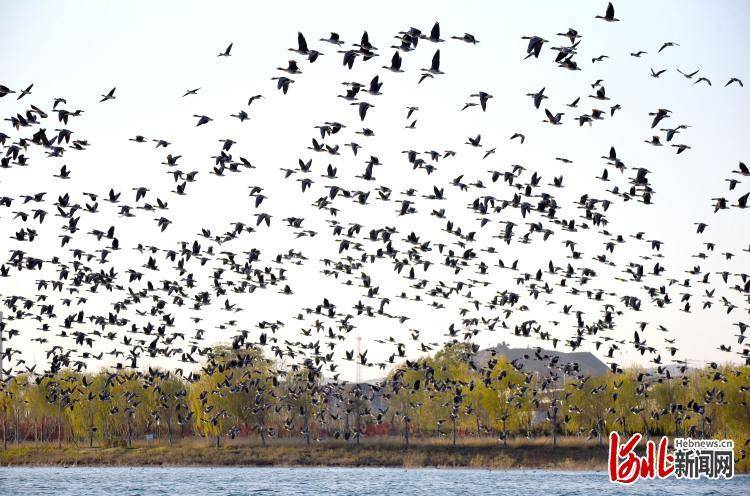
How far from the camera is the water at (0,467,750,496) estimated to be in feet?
245

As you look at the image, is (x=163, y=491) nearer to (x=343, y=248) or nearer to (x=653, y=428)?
(x=343, y=248)

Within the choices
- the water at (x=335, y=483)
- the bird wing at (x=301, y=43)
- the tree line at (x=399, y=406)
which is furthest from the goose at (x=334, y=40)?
the tree line at (x=399, y=406)

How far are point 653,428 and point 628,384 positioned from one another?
5847 millimetres

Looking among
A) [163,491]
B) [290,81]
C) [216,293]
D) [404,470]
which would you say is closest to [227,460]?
[404,470]

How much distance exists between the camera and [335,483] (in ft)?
269

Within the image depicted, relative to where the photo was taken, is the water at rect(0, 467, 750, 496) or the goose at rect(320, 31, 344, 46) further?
the water at rect(0, 467, 750, 496)

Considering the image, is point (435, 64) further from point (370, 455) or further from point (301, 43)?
point (370, 455)

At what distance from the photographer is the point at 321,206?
2058 inches

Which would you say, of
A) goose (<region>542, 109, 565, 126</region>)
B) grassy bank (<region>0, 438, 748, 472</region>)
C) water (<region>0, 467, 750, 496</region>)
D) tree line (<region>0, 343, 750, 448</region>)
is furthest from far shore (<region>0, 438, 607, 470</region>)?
goose (<region>542, 109, 565, 126</region>)

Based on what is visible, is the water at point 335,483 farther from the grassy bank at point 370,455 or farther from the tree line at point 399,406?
the tree line at point 399,406

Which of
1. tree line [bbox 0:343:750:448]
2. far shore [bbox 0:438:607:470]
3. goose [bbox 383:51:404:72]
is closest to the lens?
goose [bbox 383:51:404:72]

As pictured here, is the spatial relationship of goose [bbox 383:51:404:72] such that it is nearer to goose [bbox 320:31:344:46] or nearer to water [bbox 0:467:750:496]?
goose [bbox 320:31:344:46]

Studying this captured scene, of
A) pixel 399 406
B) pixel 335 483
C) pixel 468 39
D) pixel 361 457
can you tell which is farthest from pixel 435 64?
pixel 399 406

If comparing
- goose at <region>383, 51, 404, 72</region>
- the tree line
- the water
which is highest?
goose at <region>383, 51, 404, 72</region>
